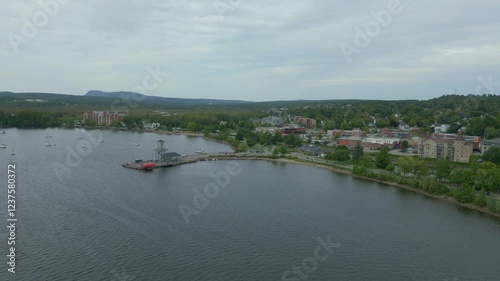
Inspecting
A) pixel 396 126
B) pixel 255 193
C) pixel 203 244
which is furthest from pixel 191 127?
pixel 203 244

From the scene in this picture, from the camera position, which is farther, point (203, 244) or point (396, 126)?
point (396, 126)

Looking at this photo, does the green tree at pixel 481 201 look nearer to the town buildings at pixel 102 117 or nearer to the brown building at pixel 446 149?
the brown building at pixel 446 149

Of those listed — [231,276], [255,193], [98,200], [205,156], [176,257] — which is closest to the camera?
[231,276]

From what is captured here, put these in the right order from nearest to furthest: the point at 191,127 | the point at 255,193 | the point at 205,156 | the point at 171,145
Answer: the point at 255,193, the point at 205,156, the point at 171,145, the point at 191,127

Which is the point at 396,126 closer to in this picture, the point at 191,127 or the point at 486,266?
the point at 191,127

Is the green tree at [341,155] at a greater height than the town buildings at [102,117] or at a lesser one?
lesser

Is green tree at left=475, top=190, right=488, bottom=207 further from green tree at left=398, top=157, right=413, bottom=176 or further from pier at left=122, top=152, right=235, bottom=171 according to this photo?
pier at left=122, top=152, right=235, bottom=171

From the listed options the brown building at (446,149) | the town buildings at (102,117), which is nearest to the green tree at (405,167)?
the brown building at (446,149)
